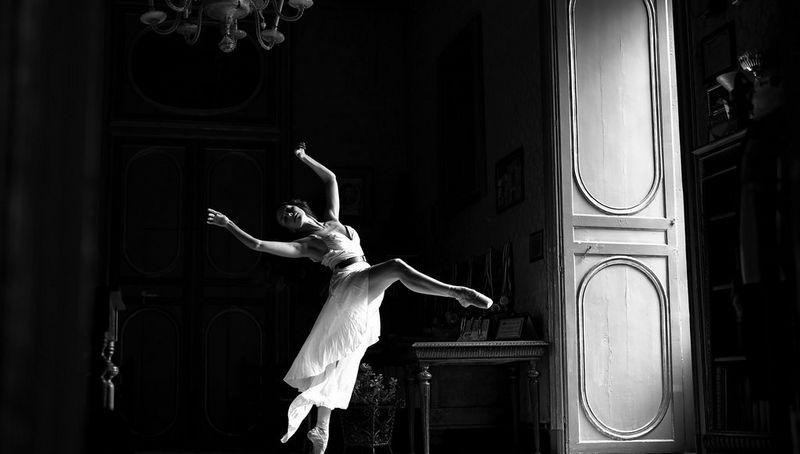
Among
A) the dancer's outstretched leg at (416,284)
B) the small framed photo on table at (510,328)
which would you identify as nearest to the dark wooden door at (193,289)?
the small framed photo on table at (510,328)

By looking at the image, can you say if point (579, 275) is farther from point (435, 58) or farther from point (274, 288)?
point (274, 288)

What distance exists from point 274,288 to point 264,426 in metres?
1.53

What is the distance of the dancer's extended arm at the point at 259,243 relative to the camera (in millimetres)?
5867

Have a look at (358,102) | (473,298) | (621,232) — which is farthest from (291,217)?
(358,102)

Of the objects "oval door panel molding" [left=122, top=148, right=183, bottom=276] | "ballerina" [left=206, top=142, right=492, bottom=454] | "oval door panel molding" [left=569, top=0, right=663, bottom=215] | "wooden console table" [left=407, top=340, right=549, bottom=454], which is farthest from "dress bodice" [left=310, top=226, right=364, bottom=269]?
"oval door panel molding" [left=122, top=148, right=183, bottom=276]

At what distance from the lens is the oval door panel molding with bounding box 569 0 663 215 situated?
6656mm

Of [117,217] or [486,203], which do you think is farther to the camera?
[117,217]

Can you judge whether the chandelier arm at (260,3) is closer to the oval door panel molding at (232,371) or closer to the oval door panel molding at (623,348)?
the oval door panel molding at (623,348)

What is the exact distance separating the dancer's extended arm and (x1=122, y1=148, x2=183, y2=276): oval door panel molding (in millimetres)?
4498

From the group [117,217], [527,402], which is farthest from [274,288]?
[527,402]

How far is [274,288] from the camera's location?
10.3 meters

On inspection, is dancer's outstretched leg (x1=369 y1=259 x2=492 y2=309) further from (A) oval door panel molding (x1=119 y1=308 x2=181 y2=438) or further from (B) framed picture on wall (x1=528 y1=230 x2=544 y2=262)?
(A) oval door panel molding (x1=119 y1=308 x2=181 y2=438)

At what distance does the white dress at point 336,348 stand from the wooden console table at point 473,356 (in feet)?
1.58

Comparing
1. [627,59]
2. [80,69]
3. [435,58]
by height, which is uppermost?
[435,58]
